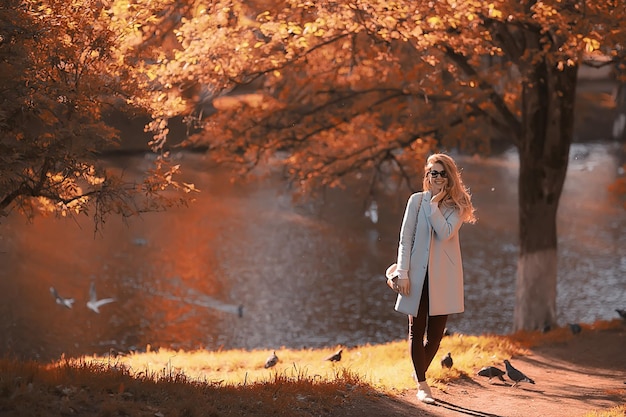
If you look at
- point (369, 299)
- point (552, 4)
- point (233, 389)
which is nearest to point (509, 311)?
point (369, 299)

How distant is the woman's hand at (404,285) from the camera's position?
264 inches

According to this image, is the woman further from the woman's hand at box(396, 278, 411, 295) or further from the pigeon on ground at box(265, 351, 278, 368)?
the pigeon on ground at box(265, 351, 278, 368)

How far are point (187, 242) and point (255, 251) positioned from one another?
1.91 meters

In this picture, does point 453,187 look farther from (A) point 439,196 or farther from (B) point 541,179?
(B) point 541,179

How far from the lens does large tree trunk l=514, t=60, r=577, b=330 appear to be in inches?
513

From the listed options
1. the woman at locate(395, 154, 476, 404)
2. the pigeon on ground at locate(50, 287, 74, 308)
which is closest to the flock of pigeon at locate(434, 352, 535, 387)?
the woman at locate(395, 154, 476, 404)

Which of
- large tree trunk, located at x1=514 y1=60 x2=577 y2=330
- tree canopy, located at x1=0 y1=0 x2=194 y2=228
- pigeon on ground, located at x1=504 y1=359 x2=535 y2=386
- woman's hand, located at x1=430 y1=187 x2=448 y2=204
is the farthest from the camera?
large tree trunk, located at x1=514 y1=60 x2=577 y2=330

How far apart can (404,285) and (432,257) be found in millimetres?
308

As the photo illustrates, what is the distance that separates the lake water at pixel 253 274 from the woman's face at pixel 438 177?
7.68 m

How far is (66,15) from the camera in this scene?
7.41 m

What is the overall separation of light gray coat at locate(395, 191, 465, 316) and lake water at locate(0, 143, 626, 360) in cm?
774

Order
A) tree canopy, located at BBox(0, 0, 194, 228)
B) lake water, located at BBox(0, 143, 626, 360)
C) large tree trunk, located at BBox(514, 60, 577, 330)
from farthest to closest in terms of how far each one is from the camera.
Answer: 1. lake water, located at BBox(0, 143, 626, 360)
2. large tree trunk, located at BBox(514, 60, 577, 330)
3. tree canopy, located at BBox(0, 0, 194, 228)

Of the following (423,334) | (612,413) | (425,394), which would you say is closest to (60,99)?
(423,334)

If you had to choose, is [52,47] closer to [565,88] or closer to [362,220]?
[565,88]
